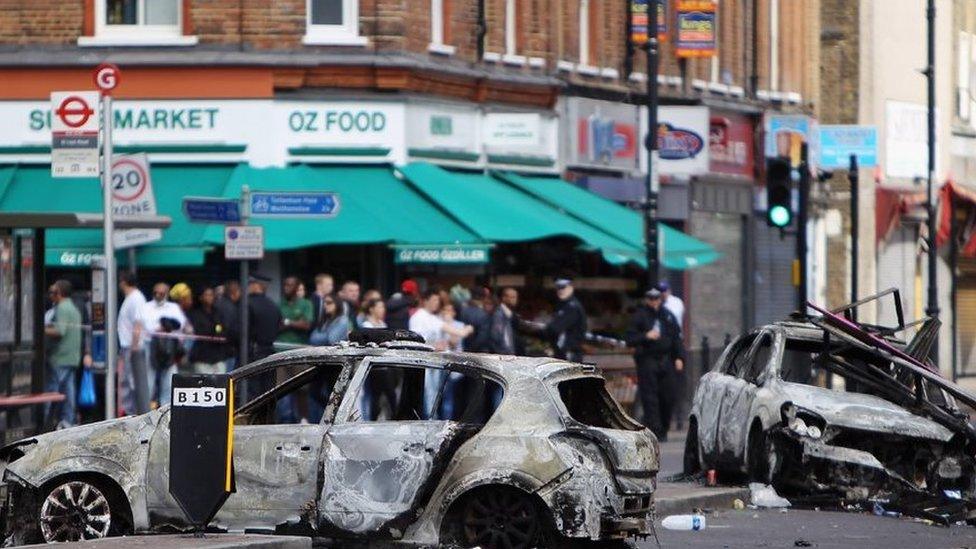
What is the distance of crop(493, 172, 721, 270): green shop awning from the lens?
107 ft

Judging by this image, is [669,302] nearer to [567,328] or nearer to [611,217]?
[567,328]

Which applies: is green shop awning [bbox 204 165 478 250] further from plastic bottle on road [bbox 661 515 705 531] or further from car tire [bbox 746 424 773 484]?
plastic bottle on road [bbox 661 515 705 531]

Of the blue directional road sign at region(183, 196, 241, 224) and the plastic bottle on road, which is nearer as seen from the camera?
the plastic bottle on road

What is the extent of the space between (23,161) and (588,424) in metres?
17.4

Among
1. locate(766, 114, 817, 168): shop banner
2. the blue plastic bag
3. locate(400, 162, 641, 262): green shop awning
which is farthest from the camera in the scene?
locate(766, 114, 817, 168): shop banner

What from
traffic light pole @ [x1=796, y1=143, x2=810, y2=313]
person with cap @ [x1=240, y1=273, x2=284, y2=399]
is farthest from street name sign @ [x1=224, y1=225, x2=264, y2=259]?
traffic light pole @ [x1=796, y1=143, x2=810, y2=313]

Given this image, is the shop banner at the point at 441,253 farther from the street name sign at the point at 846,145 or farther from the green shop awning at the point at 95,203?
the street name sign at the point at 846,145

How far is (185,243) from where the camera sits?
2847 cm

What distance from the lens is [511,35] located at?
111 feet

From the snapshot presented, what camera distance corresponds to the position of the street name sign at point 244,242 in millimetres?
23812

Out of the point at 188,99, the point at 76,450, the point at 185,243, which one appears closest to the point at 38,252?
the point at 76,450

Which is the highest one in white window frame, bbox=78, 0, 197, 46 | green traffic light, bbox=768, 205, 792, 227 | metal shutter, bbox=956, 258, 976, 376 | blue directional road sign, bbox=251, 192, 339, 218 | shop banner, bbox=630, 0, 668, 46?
shop banner, bbox=630, 0, 668, 46

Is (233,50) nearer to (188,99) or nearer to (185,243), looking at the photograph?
(188,99)

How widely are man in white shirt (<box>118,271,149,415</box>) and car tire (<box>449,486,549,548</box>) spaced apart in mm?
12581
